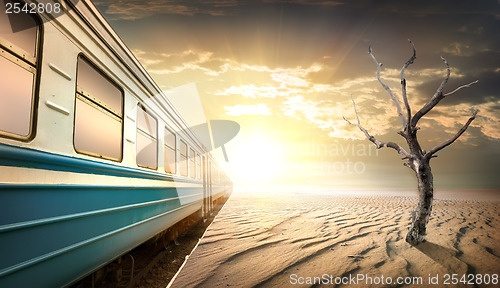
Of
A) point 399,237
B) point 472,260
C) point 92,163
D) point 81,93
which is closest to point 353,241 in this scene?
point 399,237

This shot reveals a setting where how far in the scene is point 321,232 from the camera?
6.43 meters

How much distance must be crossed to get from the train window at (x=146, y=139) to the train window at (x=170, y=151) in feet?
1.94

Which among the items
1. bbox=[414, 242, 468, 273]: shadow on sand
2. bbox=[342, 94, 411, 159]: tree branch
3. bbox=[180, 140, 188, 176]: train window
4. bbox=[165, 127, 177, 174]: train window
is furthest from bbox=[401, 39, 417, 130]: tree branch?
bbox=[180, 140, 188, 176]: train window

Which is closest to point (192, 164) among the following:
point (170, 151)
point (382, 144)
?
point (170, 151)

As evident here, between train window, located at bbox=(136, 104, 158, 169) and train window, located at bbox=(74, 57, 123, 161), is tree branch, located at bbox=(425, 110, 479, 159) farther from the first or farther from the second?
train window, located at bbox=(74, 57, 123, 161)

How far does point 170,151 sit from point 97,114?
270cm

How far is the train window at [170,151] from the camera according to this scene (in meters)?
5.61

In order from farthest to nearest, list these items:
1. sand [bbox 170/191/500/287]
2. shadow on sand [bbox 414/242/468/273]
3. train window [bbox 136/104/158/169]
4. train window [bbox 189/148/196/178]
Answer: train window [bbox 189/148/196/178] < train window [bbox 136/104/158/169] < shadow on sand [bbox 414/242/468/273] < sand [bbox 170/191/500/287]

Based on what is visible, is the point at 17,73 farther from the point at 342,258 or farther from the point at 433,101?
the point at 433,101

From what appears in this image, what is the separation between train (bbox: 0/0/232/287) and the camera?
6.43 ft

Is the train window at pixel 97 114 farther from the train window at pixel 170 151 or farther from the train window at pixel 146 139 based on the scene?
the train window at pixel 170 151

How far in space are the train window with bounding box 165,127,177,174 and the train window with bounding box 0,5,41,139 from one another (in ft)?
11.2

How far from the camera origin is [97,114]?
323 centimetres

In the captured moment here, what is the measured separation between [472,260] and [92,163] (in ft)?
16.8
